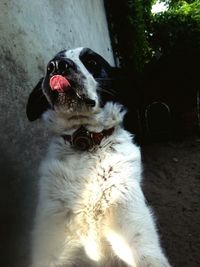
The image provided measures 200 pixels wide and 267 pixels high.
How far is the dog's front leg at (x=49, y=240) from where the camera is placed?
1852mm

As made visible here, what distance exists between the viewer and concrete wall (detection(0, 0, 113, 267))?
216cm

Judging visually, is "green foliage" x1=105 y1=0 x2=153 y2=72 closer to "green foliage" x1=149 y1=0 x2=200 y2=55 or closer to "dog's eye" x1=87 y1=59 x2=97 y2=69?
"green foliage" x1=149 y1=0 x2=200 y2=55

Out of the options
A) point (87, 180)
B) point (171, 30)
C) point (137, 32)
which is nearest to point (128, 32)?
point (137, 32)

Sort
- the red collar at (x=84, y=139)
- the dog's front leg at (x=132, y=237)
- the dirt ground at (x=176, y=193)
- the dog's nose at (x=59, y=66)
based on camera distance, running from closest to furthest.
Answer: the dog's front leg at (x=132, y=237) → the dog's nose at (x=59, y=66) → the red collar at (x=84, y=139) → the dirt ground at (x=176, y=193)

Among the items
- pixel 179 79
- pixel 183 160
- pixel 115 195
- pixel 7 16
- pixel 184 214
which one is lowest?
pixel 183 160

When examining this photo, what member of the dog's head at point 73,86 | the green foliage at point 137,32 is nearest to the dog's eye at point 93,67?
the dog's head at point 73,86

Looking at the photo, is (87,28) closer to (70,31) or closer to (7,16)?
(70,31)

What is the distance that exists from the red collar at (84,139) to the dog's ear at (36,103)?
0.27m

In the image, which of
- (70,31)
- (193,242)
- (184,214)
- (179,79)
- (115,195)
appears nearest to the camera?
(115,195)

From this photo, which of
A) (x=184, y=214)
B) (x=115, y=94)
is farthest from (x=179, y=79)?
(x=115, y=94)

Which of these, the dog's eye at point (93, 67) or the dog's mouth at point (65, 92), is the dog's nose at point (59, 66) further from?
the dog's eye at point (93, 67)

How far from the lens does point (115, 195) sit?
1946 millimetres

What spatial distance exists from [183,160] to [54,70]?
130 inches

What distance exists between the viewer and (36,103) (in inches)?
88.7
